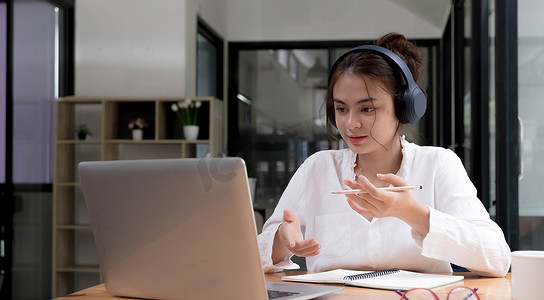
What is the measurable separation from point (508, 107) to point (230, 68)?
9.52 ft

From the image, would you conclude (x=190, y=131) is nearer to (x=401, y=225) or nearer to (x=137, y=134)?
(x=137, y=134)

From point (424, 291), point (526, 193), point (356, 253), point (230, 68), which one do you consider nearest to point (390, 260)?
point (356, 253)

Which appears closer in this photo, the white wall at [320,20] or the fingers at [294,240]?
the fingers at [294,240]

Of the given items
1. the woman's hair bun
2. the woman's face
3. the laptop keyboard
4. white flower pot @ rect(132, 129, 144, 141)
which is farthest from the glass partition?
white flower pot @ rect(132, 129, 144, 141)

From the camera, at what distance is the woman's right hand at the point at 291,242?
3.41 feet

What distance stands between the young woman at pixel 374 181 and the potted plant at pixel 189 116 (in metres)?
2.56

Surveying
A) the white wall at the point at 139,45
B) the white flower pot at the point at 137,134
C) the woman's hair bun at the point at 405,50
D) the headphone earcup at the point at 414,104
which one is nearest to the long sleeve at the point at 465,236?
the headphone earcup at the point at 414,104

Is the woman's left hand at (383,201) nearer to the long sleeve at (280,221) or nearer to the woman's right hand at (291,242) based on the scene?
the woman's right hand at (291,242)

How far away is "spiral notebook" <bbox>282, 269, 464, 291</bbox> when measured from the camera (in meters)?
0.99

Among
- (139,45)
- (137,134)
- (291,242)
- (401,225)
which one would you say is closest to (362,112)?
(401,225)

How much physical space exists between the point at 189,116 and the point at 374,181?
104 inches

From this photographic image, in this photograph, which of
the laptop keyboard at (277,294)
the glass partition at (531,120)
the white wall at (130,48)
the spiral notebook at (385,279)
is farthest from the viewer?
the white wall at (130,48)

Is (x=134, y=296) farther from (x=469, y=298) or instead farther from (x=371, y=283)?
(x=469, y=298)

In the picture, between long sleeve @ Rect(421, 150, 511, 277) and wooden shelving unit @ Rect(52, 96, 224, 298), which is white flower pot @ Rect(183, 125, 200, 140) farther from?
long sleeve @ Rect(421, 150, 511, 277)
